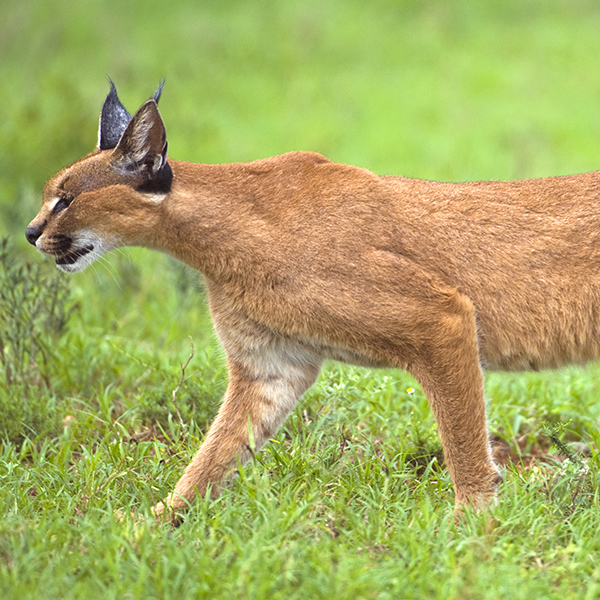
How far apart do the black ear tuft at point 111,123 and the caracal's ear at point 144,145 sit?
29 centimetres

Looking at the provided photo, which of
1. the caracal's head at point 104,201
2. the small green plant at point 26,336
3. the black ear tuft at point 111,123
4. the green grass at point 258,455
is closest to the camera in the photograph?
the green grass at point 258,455

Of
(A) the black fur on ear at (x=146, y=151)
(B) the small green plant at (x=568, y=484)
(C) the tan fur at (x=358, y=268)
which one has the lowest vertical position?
(B) the small green plant at (x=568, y=484)

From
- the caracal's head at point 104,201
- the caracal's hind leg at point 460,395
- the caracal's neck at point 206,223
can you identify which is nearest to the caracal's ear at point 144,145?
the caracal's head at point 104,201

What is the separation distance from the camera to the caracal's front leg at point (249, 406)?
3973mm

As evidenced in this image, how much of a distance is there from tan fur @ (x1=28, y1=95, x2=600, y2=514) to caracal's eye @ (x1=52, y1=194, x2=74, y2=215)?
0.11 feet

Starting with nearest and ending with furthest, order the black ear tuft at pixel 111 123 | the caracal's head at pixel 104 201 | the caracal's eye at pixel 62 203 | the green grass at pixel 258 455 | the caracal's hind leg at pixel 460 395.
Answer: the green grass at pixel 258 455, the caracal's hind leg at pixel 460 395, the caracal's head at pixel 104 201, the caracal's eye at pixel 62 203, the black ear tuft at pixel 111 123

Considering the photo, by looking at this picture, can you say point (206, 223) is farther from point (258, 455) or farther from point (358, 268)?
point (258, 455)

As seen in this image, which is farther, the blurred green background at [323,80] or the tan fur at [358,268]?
the blurred green background at [323,80]

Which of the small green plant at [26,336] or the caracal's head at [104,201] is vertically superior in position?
the caracal's head at [104,201]

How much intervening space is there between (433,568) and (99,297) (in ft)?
13.2

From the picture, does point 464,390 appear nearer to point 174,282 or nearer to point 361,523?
point 361,523

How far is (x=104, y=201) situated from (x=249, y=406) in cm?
110

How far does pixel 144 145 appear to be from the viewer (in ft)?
12.3

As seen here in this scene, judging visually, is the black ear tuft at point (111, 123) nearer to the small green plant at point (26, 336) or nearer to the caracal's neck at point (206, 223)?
the caracal's neck at point (206, 223)
